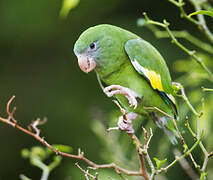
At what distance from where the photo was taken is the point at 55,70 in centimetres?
280

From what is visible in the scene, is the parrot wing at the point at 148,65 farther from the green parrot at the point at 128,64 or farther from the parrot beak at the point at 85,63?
the parrot beak at the point at 85,63

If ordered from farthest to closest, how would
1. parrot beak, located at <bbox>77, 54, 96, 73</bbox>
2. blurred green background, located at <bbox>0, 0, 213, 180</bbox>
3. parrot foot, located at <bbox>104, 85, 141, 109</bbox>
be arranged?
1. blurred green background, located at <bbox>0, 0, 213, 180</bbox>
2. parrot beak, located at <bbox>77, 54, 96, 73</bbox>
3. parrot foot, located at <bbox>104, 85, 141, 109</bbox>

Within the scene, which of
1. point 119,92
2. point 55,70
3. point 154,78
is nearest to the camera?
point 119,92

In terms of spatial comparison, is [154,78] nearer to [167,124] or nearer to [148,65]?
[148,65]

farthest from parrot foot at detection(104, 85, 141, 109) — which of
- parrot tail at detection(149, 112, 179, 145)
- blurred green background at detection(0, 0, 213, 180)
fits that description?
blurred green background at detection(0, 0, 213, 180)

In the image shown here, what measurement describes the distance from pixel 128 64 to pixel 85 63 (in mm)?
148

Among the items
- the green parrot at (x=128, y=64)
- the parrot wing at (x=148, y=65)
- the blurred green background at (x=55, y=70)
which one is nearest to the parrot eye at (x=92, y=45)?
the green parrot at (x=128, y=64)

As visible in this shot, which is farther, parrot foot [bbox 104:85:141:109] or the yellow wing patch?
the yellow wing patch

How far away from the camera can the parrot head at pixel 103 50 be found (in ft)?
3.69

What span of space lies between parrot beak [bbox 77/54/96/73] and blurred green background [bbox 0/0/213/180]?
1274mm

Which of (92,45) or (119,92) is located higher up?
(92,45)

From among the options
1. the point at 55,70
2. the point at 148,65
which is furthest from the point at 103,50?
the point at 55,70

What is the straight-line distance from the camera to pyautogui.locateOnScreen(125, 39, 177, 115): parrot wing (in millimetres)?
1127

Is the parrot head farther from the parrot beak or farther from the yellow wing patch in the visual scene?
the yellow wing patch
